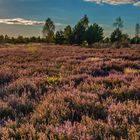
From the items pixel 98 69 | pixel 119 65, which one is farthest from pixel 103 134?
pixel 119 65

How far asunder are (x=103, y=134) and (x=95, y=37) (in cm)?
10553

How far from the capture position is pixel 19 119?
6.24 meters

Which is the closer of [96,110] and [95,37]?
[96,110]

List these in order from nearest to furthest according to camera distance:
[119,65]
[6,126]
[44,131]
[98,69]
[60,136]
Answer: [60,136]
[44,131]
[6,126]
[98,69]
[119,65]

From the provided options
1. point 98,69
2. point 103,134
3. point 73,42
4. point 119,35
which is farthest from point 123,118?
point 119,35

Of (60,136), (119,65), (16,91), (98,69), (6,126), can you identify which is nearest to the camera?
(60,136)

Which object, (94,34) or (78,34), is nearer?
(78,34)

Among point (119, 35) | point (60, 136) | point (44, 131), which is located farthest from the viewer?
point (119, 35)

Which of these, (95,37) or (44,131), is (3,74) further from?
(95,37)

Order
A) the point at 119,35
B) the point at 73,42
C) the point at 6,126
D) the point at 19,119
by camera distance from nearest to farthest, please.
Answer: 1. the point at 6,126
2. the point at 19,119
3. the point at 73,42
4. the point at 119,35

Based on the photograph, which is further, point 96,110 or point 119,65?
point 119,65

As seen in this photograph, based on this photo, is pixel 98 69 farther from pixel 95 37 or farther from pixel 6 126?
pixel 95 37

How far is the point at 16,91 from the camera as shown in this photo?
368 inches

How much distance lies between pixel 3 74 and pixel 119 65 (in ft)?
20.8
